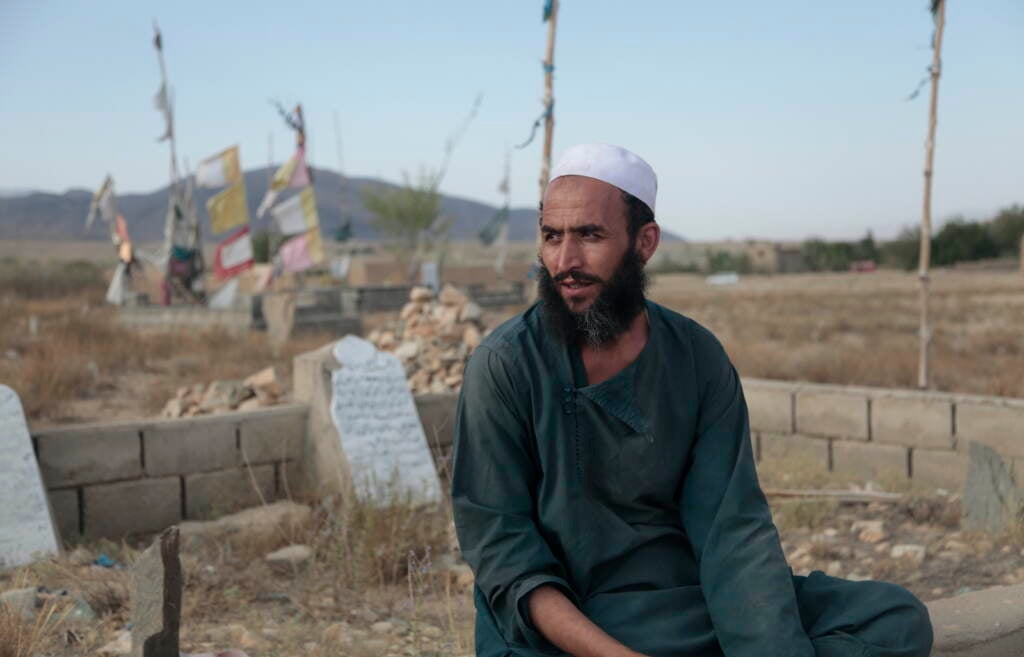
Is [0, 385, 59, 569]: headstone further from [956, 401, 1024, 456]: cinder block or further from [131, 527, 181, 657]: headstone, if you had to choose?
[956, 401, 1024, 456]: cinder block

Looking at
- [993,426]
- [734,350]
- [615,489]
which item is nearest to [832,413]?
[993,426]

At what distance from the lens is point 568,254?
99.5 inches

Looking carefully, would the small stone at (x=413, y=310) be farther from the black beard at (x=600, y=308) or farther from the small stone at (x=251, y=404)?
the black beard at (x=600, y=308)

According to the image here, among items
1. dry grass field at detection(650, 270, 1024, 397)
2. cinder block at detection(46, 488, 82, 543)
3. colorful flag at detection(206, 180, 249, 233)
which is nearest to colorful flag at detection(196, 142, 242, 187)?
colorful flag at detection(206, 180, 249, 233)

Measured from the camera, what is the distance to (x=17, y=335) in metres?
16.3

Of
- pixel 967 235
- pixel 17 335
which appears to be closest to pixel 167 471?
pixel 17 335

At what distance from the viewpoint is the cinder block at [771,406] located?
7.28 meters

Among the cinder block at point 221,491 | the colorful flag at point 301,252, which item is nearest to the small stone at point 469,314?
the cinder block at point 221,491

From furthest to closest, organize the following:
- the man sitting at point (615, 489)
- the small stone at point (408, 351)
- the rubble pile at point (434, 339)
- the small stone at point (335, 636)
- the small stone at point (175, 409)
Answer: the small stone at point (408, 351), the rubble pile at point (434, 339), the small stone at point (175, 409), the small stone at point (335, 636), the man sitting at point (615, 489)

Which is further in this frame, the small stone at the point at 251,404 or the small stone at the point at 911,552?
the small stone at the point at 251,404

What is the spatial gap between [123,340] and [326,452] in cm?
956

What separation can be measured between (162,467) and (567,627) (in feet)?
14.2

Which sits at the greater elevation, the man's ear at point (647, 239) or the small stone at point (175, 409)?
the man's ear at point (647, 239)

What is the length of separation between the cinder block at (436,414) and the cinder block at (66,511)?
225 cm
